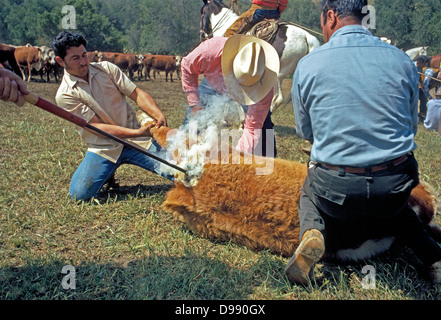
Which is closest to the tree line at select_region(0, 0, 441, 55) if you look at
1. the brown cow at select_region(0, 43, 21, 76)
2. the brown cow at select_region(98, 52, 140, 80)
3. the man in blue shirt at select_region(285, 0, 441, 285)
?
the brown cow at select_region(98, 52, 140, 80)

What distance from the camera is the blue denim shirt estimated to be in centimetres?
199

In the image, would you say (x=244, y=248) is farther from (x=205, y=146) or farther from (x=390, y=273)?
(x=390, y=273)

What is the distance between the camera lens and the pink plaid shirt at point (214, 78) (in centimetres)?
346

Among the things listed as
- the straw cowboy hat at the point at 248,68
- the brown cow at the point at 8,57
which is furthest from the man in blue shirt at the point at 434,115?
the brown cow at the point at 8,57

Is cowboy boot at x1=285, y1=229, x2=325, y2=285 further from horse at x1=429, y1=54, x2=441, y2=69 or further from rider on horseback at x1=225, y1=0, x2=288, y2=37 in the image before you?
horse at x1=429, y1=54, x2=441, y2=69

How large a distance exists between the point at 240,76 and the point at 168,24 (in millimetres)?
43806

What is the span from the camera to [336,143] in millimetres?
2094

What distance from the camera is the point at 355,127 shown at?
2016mm

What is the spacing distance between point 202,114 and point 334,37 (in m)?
1.60

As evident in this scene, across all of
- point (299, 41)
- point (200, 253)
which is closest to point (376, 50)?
point (200, 253)

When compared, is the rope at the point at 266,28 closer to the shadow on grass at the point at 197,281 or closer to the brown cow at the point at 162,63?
the shadow on grass at the point at 197,281

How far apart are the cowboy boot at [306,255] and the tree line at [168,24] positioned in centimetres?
2847

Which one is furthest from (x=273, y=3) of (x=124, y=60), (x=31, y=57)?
(x=124, y=60)

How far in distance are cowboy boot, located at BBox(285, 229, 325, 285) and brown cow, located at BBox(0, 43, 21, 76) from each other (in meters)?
19.6
